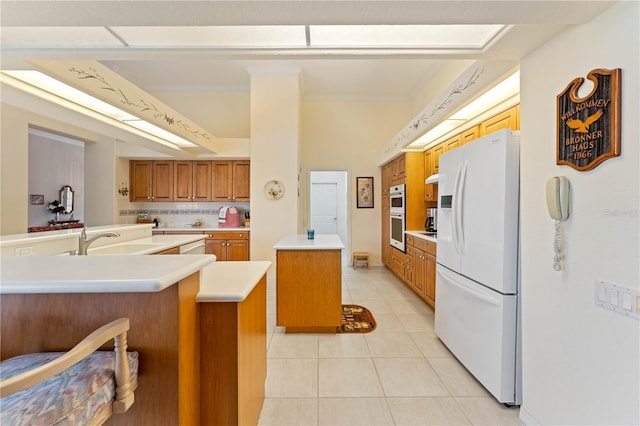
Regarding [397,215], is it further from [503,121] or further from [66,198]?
[66,198]

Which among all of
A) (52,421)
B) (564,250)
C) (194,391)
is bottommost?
(194,391)

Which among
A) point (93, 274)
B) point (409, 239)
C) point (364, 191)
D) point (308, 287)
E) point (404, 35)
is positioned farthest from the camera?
point (364, 191)

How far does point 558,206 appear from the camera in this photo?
1.44m

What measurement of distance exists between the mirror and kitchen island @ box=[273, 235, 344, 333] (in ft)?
24.0

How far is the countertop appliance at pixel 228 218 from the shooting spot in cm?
575

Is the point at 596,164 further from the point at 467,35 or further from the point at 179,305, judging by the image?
the point at 179,305

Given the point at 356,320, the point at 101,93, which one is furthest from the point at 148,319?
the point at 356,320

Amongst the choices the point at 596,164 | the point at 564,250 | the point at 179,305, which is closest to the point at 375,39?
the point at 596,164

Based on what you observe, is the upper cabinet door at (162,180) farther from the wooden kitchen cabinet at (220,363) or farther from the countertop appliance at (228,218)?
the wooden kitchen cabinet at (220,363)

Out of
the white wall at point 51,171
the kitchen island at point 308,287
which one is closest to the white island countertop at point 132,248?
the kitchen island at point 308,287

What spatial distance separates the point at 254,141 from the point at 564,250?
4516 millimetres

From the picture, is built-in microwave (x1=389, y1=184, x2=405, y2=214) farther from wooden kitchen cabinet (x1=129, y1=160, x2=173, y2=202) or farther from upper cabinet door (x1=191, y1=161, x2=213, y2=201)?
wooden kitchen cabinet (x1=129, y1=160, x2=173, y2=202)

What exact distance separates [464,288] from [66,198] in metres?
9.02

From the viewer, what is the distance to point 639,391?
43.5 inches
